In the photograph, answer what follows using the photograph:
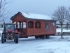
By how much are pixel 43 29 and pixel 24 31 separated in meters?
3.85

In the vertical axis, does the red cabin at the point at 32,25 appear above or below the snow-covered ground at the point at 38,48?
above

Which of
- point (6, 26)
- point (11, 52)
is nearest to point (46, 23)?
point (6, 26)

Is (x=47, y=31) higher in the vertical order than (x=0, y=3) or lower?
lower

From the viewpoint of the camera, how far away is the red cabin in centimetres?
2642

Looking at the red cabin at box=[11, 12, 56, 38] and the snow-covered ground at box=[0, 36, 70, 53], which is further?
the red cabin at box=[11, 12, 56, 38]

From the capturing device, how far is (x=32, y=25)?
92.5 feet

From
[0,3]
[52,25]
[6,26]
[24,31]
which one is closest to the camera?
[0,3]

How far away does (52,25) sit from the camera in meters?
31.9

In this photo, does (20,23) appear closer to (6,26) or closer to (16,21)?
(16,21)

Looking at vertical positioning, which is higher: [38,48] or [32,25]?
[32,25]

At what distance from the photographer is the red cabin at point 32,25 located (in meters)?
26.4

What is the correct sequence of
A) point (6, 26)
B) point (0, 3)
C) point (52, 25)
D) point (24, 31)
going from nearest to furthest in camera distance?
point (0, 3) → point (6, 26) → point (24, 31) → point (52, 25)

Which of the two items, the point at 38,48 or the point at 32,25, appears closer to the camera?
the point at 38,48

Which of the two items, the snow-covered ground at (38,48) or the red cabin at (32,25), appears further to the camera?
the red cabin at (32,25)
